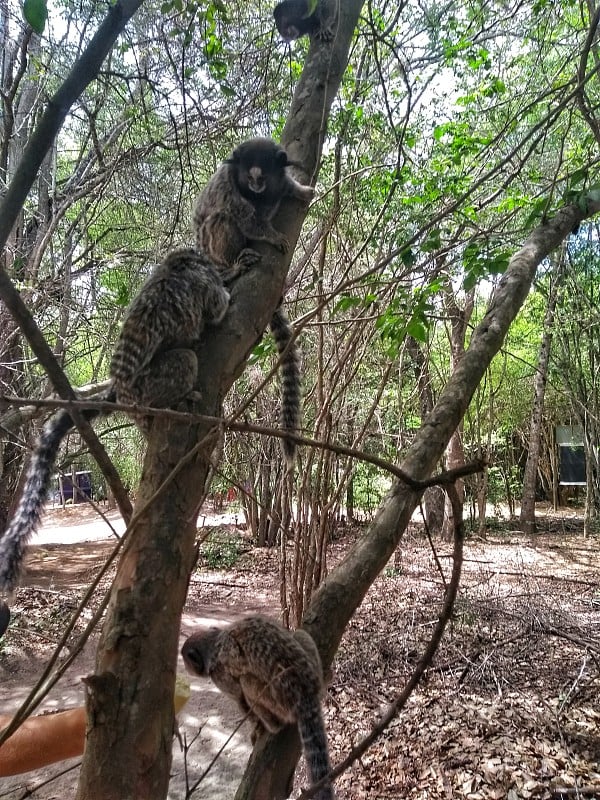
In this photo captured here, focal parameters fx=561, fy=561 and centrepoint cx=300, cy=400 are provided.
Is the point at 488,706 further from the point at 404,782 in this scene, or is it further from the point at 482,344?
the point at 482,344

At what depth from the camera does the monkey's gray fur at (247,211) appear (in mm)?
3645

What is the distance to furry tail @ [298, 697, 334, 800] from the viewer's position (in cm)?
256

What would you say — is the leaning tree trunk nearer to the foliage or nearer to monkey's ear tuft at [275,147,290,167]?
monkey's ear tuft at [275,147,290,167]

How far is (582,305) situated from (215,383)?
10239mm

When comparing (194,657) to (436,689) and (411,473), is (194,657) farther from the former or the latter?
→ (436,689)

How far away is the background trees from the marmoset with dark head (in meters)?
0.12

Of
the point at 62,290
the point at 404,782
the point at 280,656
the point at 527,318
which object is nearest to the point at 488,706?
the point at 404,782

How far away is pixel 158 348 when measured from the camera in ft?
9.19

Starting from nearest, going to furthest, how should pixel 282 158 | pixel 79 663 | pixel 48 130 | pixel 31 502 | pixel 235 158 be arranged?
pixel 48 130
pixel 31 502
pixel 282 158
pixel 235 158
pixel 79 663

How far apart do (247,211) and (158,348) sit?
142 cm

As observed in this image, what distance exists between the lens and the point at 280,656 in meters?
2.95

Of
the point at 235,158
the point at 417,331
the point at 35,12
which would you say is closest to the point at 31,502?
the point at 35,12

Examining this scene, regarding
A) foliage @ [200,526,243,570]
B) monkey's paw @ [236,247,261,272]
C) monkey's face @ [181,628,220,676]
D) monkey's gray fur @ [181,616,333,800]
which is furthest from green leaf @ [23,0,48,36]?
foliage @ [200,526,243,570]

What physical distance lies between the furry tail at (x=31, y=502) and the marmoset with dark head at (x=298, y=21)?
2.26 metres
